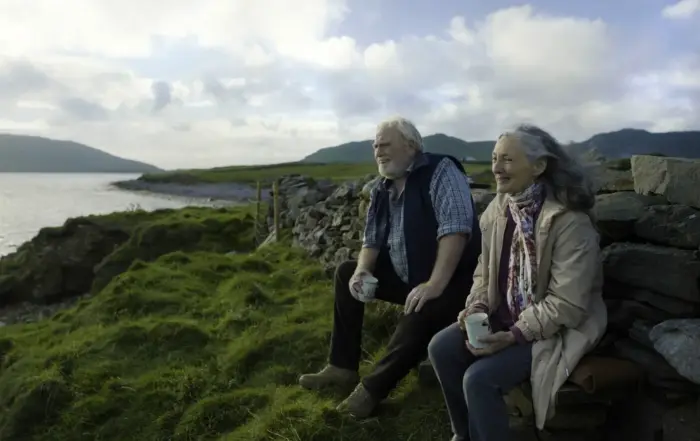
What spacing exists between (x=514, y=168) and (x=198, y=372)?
4.32 meters

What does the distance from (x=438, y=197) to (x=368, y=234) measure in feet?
2.32

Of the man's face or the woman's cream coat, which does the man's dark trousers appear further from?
the woman's cream coat

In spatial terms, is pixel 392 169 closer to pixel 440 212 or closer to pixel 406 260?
pixel 440 212

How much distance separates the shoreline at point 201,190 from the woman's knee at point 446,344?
59693 mm

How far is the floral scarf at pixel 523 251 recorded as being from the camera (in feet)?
11.3

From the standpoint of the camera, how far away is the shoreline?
222 ft

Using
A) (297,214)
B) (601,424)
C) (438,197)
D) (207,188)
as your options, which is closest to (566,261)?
(601,424)

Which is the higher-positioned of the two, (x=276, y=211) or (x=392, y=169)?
(x=392, y=169)

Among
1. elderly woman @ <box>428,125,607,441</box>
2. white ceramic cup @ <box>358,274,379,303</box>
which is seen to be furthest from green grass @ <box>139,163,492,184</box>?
elderly woman @ <box>428,125,607,441</box>

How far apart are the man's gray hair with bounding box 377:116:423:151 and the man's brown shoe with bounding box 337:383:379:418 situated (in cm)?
195

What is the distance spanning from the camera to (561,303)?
3240 mm

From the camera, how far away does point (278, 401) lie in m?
5.19

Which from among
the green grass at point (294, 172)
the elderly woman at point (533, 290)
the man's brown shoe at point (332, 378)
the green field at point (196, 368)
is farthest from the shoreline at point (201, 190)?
the elderly woman at point (533, 290)

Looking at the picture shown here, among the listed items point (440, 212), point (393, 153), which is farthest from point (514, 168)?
point (393, 153)
